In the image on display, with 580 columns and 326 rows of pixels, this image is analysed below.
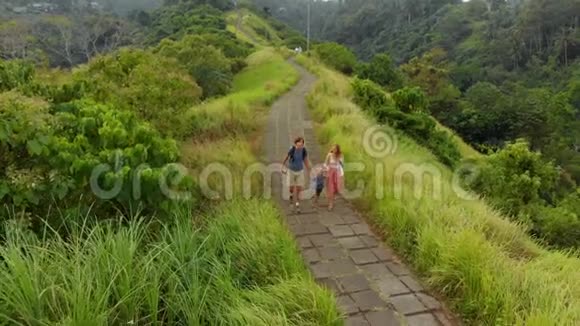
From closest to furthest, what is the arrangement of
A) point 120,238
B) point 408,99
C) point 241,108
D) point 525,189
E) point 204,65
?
point 120,238, point 525,189, point 241,108, point 408,99, point 204,65

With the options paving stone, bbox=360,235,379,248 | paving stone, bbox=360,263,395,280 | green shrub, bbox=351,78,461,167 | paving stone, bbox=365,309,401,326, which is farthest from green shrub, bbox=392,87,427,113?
paving stone, bbox=365,309,401,326

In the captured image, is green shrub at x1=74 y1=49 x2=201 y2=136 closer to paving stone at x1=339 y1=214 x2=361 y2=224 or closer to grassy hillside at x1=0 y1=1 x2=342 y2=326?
grassy hillside at x1=0 y1=1 x2=342 y2=326

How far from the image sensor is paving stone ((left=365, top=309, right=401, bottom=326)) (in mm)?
4125

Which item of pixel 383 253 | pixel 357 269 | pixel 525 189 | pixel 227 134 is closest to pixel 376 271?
pixel 357 269

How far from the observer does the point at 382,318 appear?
13.8 feet

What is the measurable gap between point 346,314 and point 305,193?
11.4 feet

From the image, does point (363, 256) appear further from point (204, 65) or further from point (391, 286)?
point (204, 65)

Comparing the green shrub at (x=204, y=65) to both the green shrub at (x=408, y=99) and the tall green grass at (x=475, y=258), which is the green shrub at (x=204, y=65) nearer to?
the green shrub at (x=408, y=99)

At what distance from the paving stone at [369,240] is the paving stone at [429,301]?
1146 mm

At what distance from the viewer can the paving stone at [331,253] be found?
209 inches

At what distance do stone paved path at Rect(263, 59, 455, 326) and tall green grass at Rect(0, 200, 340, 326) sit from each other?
1.70ft

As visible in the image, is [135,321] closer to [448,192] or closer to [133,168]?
[133,168]

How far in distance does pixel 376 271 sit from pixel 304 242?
104 cm

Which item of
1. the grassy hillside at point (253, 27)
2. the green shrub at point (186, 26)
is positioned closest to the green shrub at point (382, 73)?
the green shrub at point (186, 26)
